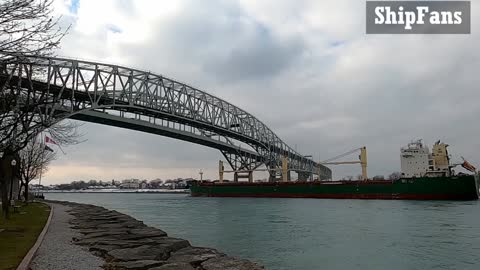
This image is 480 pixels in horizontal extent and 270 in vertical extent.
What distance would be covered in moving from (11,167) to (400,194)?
4529cm

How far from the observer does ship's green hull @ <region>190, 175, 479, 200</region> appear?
5150 centimetres

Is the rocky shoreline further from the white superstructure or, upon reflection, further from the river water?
the white superstructure

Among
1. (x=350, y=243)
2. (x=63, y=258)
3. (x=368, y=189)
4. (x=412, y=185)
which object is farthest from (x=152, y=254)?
(x=368, y=189)

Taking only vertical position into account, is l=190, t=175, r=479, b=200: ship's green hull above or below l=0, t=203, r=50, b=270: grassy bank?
above

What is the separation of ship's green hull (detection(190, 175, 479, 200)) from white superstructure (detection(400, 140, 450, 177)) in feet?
11.1

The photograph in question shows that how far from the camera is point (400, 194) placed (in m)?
54.4

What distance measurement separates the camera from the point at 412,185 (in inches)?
2090

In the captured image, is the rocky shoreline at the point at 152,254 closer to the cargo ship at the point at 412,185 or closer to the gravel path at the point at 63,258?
the gravel path at the point at 63,258

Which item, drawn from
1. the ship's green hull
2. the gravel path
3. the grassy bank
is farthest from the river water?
the ship's green hull

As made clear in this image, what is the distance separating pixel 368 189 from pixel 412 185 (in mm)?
6840

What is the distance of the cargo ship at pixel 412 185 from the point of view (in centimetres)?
5159

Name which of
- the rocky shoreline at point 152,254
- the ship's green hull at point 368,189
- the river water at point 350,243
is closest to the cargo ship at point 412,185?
the ship's green hull at point 368,189

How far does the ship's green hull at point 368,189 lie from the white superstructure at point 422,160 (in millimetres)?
3369

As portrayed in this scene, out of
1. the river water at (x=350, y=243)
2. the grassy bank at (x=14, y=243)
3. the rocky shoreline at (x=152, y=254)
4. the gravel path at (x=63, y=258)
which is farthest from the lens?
the river water at (x=350, y=243)
